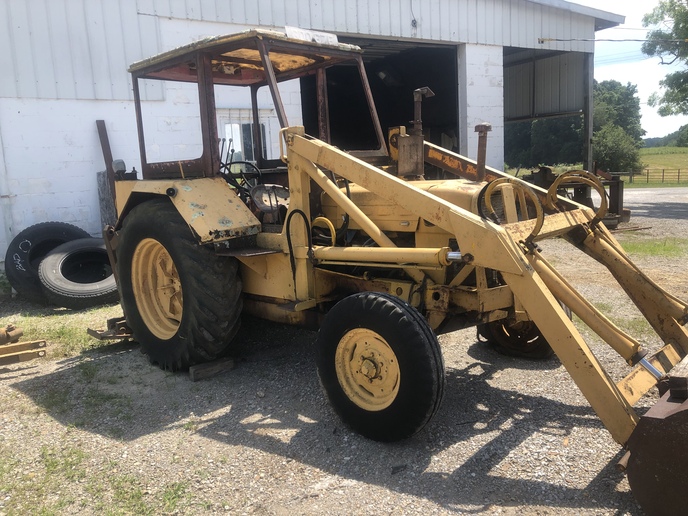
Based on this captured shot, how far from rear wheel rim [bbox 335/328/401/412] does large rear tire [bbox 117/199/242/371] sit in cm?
122

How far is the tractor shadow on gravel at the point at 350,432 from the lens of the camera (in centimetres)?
284

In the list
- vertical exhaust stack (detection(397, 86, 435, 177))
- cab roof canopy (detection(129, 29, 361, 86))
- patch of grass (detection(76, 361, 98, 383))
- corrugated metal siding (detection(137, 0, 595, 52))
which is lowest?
patch of grass (detection(76, 361, 98, 383))

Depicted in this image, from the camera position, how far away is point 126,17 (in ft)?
27.0

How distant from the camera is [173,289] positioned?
4941mm

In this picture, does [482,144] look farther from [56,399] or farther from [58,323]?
[58,323]

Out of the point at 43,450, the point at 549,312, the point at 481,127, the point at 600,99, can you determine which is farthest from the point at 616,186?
the point at 600,99

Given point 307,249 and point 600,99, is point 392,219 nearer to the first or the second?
point 307,249

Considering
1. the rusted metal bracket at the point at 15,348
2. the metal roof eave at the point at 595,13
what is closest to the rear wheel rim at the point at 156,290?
the rusted metal bracket at the point at 15,348

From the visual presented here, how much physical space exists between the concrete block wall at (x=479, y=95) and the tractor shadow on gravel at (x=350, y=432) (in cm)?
783

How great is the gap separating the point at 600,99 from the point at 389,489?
75.7 meters

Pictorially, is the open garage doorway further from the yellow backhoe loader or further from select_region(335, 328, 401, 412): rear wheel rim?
select_region(335, 328, 401, 412): rear wheel rim

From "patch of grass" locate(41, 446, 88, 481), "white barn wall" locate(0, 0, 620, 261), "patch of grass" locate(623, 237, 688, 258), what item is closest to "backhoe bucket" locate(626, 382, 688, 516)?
"patch of grass" locate(41, 446, 88, 481)

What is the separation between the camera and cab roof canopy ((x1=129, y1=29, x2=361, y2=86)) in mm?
4126

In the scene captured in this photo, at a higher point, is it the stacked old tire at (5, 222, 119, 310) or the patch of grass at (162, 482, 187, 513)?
the stacked old tire at (5, 222, 119, 310)
